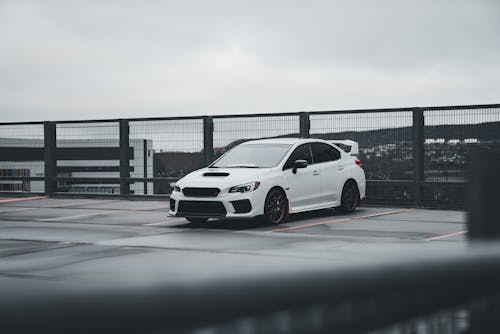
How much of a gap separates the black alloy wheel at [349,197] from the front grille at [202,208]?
3.70 metres

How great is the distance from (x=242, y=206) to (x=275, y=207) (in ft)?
2.94

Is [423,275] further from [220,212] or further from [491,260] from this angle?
[220,212]

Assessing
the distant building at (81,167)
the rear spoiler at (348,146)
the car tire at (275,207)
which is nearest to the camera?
the car tire at (275,207)

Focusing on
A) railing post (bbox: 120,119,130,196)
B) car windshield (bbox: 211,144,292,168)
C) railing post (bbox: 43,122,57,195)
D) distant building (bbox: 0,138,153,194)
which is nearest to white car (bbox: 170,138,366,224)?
car windshield (bbox: 211,144,292,168)

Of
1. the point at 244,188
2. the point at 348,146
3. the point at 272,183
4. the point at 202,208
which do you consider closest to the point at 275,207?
the point at 272,183

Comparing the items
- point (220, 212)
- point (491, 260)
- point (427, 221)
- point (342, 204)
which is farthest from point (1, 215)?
point (491, 260)

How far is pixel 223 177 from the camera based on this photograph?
14.9 m

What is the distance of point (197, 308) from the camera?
1.31 meters

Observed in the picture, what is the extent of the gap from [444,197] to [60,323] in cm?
1913

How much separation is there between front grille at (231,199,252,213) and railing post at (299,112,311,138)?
24.1 ft

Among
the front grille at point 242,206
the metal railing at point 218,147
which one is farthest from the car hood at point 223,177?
the metal railing at point 218,147

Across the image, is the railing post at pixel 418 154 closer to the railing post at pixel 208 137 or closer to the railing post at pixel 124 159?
the railing post at pixel 208 137

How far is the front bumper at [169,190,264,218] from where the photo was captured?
1453cm

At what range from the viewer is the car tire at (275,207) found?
15.0 metres
